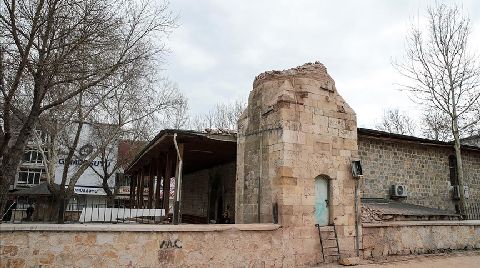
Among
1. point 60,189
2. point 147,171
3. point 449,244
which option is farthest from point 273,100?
point 60,189

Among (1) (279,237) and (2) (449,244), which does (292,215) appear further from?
(2) (449,244)

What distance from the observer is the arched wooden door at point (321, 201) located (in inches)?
324

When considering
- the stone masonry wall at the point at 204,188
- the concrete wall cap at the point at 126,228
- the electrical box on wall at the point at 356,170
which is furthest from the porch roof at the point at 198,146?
the electrical box on wall at the point at 356,170

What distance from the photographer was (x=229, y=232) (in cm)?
703

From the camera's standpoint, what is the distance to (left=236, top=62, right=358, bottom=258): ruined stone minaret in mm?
7840

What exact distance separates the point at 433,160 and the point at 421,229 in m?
6.20

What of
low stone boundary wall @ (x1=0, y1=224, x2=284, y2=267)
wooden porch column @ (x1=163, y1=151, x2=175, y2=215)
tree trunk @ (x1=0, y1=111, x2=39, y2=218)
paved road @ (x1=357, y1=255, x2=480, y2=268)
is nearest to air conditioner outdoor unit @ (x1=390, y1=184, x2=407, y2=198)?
paved road @ (x1=357, y1=255, x2=480, y2=268)

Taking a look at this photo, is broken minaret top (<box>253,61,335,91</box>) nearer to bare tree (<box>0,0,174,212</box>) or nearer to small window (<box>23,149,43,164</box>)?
bare tree (<box>0,0,174,212</box>)

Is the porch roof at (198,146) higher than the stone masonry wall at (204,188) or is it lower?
higher

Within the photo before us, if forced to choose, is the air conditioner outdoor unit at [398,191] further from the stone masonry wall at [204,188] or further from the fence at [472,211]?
the stone masonry wall at [204,188]

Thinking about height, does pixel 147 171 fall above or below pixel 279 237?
above

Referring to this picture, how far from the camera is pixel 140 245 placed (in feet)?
20.7

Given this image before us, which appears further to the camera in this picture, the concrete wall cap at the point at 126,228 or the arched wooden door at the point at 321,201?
the arched wooden door at the point at 321,201

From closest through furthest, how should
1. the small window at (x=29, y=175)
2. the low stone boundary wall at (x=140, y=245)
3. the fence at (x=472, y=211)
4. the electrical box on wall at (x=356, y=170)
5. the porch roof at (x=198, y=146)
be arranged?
→ the low stone boundary wall at (x=140, y=245), the electrical box on wall at (x=356, y=170), the porch roof at (x=198, y=146), the fence at (x=472, y=211), the small window at (x=29, y=175)
